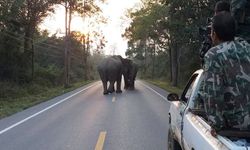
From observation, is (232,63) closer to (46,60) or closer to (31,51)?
(31,51)

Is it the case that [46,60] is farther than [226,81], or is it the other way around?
[46,60]

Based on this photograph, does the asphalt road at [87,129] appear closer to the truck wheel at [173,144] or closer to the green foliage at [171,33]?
the truck wheel at [173,144]

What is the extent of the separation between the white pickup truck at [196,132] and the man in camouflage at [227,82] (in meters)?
0.17

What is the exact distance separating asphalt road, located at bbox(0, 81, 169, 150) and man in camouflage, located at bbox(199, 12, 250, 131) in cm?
577

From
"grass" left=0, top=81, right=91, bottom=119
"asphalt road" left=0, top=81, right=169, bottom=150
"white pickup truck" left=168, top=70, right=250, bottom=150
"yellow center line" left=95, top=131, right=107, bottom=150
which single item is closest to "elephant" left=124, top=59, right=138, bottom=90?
"grass" left=0, top=81, right=91, bottom=119

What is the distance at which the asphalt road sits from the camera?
36.2 ft

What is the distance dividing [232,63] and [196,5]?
1884 centimetres

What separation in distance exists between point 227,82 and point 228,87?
51 millimetres

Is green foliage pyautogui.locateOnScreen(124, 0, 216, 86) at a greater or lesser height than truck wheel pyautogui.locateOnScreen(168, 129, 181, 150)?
greater

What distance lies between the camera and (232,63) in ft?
16.0

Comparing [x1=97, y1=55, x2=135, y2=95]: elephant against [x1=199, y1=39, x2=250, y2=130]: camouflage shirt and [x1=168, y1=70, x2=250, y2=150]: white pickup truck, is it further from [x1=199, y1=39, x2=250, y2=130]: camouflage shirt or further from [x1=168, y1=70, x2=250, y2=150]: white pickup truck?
[x1=199, y1=39, x2=250, y2=130]: camouflage shirt

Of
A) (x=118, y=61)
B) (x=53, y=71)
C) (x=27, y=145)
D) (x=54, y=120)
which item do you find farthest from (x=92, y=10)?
(x=27, y=145)

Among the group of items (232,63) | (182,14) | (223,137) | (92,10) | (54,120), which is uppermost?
(92,10)

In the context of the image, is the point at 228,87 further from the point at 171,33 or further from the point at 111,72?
the point at 111,72
